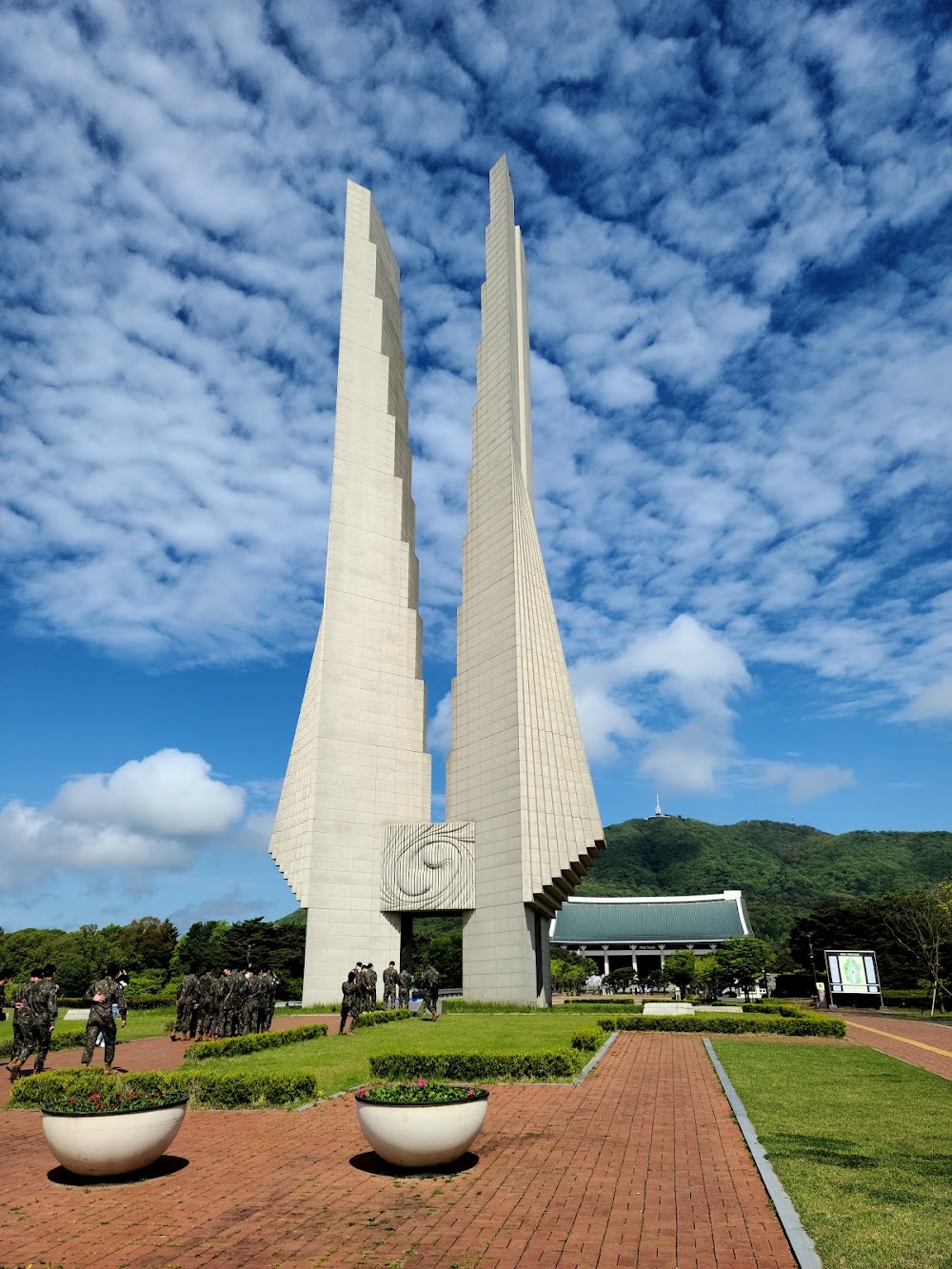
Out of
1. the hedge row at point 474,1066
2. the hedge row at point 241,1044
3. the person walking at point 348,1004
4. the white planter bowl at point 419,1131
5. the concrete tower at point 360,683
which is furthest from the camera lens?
the concrete tower at point 360,683

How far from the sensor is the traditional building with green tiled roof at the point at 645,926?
8600cm

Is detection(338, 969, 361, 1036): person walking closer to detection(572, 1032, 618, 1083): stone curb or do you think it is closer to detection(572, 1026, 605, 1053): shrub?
detection(572, 1032, 618, 1083): stone curb

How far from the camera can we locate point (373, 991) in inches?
962

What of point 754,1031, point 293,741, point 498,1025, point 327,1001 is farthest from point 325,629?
point 754,1031

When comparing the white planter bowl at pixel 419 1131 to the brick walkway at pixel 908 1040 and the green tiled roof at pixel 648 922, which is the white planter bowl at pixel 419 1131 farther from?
the green tiled roof at pixel 648 922

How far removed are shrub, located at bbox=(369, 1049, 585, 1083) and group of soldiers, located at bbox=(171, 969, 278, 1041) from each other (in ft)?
24.3

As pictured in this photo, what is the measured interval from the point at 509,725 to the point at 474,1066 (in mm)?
22047

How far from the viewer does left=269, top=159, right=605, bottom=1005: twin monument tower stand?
3553cm

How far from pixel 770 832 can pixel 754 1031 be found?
14205 cm

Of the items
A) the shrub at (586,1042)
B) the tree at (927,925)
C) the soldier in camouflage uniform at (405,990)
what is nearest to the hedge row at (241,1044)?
the shrub at (586,1042)

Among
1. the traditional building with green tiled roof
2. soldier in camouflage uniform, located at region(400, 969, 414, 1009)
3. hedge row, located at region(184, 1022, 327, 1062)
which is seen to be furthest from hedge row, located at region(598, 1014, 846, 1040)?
the traditional building with green tiled roof

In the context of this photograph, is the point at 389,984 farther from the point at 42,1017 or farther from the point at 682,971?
the point at 682,971

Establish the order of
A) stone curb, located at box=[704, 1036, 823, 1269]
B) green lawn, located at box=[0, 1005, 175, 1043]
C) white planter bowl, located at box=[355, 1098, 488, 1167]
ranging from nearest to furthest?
stone curb, located at box=[704, 1036, 823, 1269]
white planter bowl, located at box=[355, 1098, 488, 1167]
green lawn, located at box=[0, 1005, 175, 1043]

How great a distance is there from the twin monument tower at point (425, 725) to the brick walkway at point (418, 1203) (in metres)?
24.5
